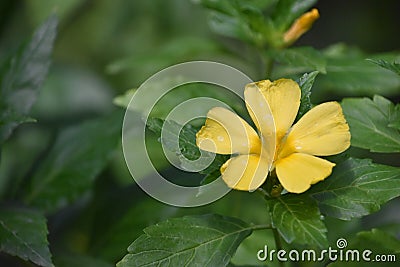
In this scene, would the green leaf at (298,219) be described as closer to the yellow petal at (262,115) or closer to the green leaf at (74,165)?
the yellow petal at (262,115)

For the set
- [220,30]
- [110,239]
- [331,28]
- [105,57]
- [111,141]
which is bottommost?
[331,28]

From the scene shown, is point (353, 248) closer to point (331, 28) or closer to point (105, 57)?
point (105, 57)

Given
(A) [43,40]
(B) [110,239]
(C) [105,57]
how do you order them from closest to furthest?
1. (A) [43,40]
2. (B) [110,239]
3. (C) [105,57]

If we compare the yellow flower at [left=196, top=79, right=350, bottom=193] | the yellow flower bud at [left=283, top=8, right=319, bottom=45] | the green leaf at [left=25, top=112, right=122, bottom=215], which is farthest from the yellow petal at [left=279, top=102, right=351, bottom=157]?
the green leaf at [left=25, top=112, right=122, bottom=215]

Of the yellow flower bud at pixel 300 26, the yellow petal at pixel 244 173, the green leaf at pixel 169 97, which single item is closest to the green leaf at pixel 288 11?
the yellow flower bud at pixel 300 26

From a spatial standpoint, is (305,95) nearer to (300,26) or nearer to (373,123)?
(373,123)

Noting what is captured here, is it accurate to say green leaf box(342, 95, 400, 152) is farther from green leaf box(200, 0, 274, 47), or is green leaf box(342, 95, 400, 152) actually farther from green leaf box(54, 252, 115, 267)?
green leaf box(54, 252, 115, 267)

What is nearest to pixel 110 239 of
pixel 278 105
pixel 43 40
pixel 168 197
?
pixel 168 197

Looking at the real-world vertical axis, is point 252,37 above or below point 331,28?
above
